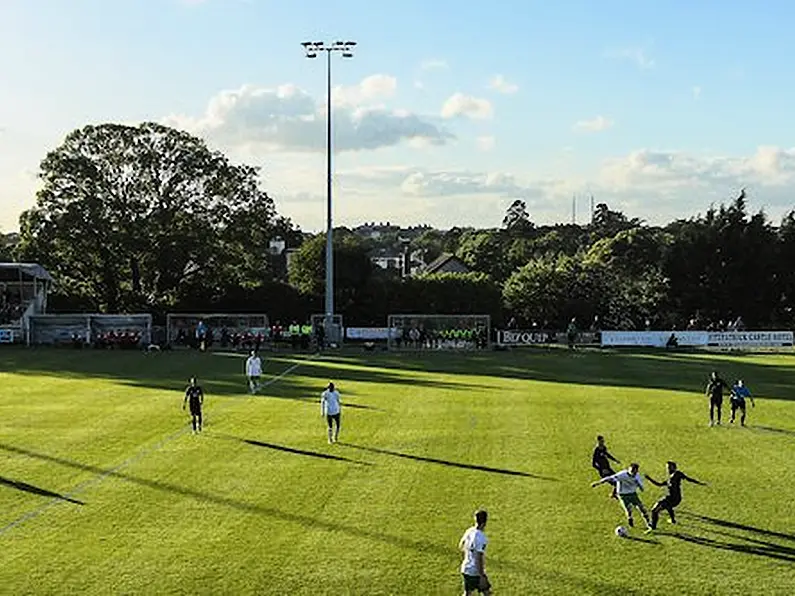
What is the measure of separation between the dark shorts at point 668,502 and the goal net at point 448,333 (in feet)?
146

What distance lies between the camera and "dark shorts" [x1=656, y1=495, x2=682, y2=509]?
20.0 meters

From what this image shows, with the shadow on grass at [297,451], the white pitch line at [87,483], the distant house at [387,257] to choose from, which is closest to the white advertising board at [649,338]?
the white pitch line at [87,483]

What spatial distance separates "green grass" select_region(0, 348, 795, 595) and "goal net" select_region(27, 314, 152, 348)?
21.1 metres

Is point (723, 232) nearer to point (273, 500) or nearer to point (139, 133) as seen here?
point (139, 133)

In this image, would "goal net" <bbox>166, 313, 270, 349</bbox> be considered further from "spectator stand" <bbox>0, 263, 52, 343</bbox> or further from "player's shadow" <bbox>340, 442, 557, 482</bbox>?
"player's shadow" <bbox>340, 442, 557, 482</bbox>

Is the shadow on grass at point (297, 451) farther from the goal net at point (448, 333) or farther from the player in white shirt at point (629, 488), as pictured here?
the goal net at point (448, 333)

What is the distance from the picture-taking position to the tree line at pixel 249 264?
235ft

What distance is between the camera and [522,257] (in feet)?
382

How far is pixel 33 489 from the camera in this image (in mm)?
23062

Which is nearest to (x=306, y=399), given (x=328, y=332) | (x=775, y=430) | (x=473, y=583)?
(x=775, y=430)

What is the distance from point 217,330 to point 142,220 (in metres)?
11.7

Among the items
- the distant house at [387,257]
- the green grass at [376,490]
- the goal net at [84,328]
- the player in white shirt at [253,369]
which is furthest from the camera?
the distant house at [387,257]

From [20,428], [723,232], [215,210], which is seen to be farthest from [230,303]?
[20,428]

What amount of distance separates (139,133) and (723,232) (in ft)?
149
